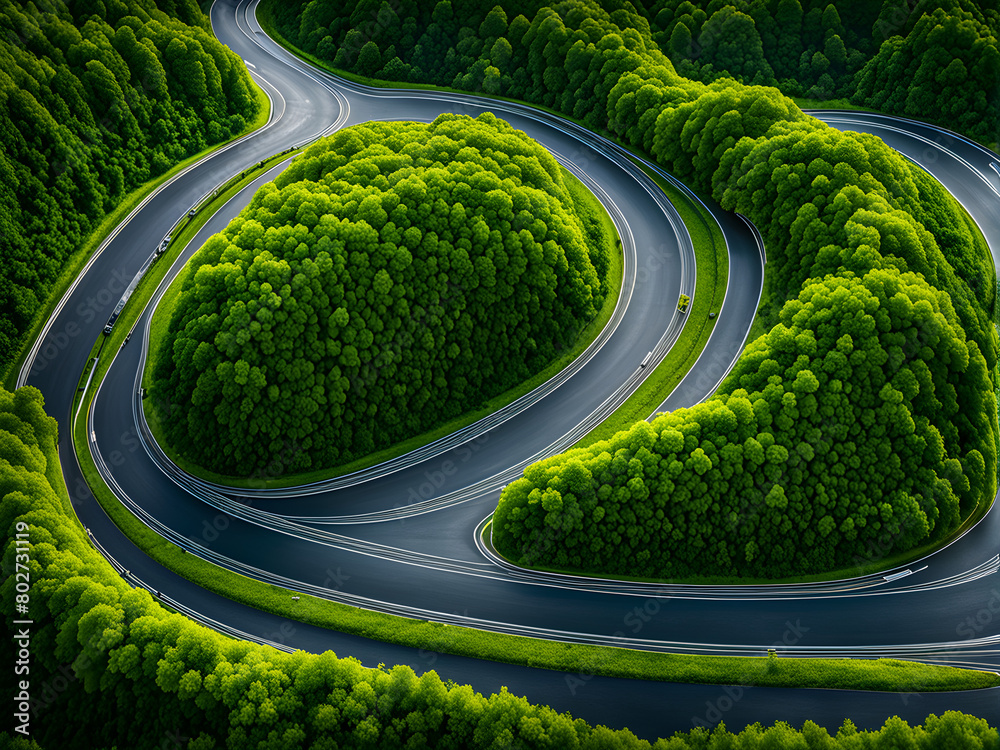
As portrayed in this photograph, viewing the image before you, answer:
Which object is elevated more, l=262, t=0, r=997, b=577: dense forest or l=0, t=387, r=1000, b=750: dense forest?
l=262, t=0, r=997, b=577: dense forest

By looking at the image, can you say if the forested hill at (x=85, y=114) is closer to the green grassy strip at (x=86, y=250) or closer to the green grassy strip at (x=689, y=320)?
the green grassy strip at (x=86, y=250)

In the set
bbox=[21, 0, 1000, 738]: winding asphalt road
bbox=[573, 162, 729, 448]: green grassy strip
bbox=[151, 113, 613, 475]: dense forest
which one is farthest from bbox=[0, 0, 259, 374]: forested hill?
bbox=[573, 162, 729, 448]: green grassy strip

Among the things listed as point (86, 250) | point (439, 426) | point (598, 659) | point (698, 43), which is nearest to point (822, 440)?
point (598, 659)

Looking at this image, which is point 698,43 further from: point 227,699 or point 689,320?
point 227,699

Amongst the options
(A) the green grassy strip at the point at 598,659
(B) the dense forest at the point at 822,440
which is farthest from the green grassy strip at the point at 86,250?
(B) the dense forest at the point at 822,440

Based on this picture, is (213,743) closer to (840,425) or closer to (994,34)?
(840,425)

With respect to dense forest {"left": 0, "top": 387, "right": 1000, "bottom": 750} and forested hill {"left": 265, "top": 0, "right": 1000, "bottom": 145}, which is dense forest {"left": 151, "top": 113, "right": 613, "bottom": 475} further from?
forested hill {"left": 265, "top": 0, "right": 1000, "bottom": 145}
